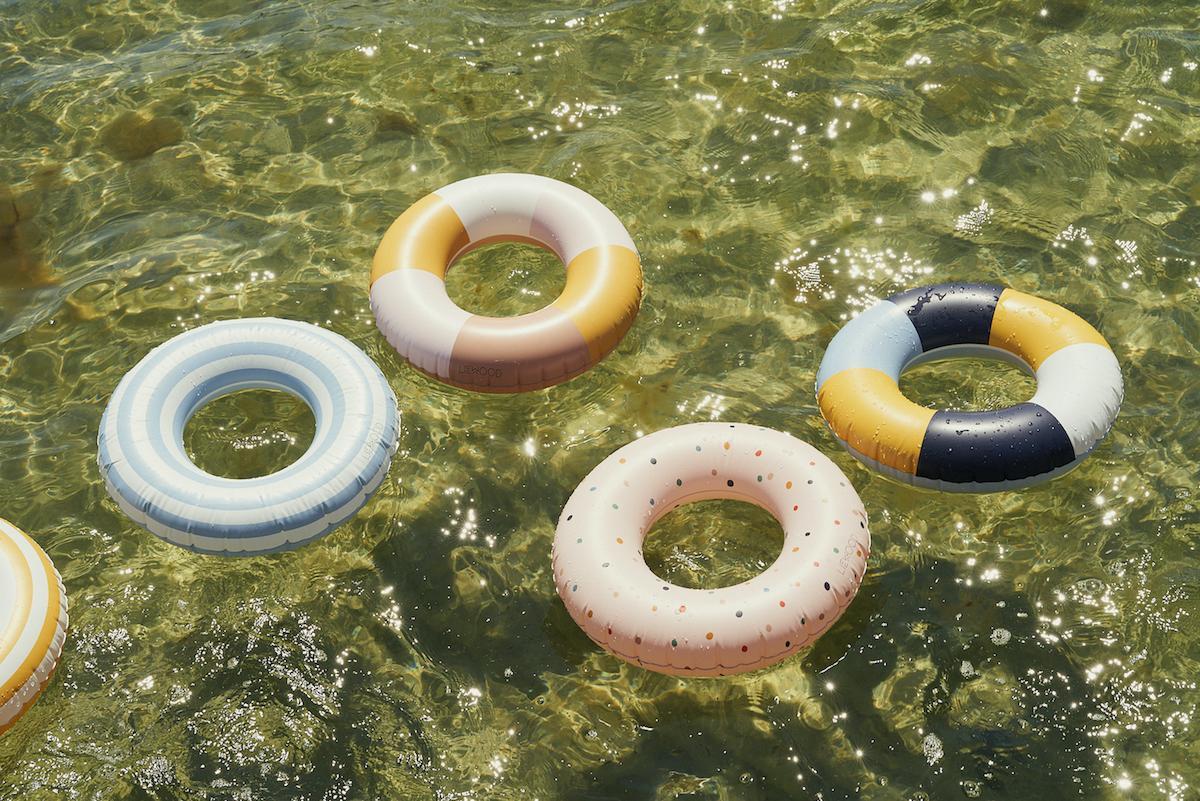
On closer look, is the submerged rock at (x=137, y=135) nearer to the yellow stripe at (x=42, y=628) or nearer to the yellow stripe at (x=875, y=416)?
the yellow stripe at (x=42, y=628)

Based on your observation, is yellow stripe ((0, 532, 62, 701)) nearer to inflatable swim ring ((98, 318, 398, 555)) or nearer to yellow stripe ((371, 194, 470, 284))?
inflatable swim ring ((98, 318, 398, 555))

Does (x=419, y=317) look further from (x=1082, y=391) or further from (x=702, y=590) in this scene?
(x=1082, y=391)

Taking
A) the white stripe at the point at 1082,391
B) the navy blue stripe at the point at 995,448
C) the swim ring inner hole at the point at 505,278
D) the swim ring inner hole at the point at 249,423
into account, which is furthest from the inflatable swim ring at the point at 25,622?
the white stripe at the point at 1082,391

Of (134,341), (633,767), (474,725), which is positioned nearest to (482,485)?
(474,725)

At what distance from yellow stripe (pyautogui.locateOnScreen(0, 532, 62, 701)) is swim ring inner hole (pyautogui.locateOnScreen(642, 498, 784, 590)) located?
8.80 ft

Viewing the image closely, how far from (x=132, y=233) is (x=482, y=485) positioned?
120 inches

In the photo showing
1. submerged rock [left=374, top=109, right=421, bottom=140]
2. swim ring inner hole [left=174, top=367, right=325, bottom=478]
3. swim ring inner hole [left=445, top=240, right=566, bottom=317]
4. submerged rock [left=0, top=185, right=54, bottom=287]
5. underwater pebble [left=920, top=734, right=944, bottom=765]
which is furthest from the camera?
submerged rock [left=374, top=109, right=421, bottom=140]

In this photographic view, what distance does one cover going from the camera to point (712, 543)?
5.89m

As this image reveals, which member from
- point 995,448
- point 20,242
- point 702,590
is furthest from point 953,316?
point 20,242

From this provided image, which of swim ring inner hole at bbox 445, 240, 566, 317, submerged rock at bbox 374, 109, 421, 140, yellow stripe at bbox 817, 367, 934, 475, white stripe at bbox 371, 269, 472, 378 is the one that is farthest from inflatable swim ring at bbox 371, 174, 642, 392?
submerged rock at bbox 374, 109, 421, 140

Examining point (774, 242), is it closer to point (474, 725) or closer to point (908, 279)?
point (908, 279)

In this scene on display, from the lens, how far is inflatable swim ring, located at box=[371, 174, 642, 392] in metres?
6.10

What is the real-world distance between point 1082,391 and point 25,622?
16.0 feet

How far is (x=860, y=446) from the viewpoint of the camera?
5.76m
